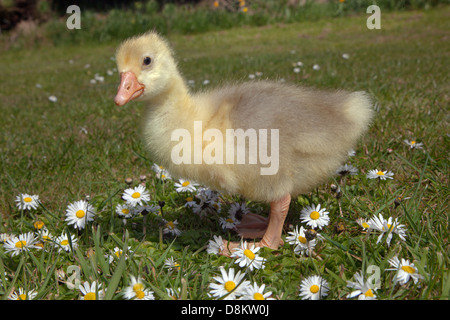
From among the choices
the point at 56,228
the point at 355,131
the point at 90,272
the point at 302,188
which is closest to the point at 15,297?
the point at 90,272

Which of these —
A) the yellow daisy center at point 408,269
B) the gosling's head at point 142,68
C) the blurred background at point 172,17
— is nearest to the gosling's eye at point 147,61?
A: the gosling's head at point 142,68

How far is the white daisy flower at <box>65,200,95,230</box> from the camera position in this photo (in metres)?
2.35

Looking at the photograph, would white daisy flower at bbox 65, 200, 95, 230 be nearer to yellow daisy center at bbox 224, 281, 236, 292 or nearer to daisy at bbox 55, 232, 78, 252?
daisy at bbox 55, 232, 78, 252

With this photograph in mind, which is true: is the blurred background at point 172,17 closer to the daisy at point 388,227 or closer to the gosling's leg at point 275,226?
the gosling's leg at point 275,226

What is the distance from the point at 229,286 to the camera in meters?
1.77

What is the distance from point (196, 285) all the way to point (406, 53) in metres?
6.35

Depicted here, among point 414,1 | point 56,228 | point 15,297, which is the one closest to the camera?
point 15,297

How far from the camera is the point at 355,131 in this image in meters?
2.09

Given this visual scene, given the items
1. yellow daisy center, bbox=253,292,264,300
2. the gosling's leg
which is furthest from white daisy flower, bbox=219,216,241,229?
yellow daisy center, bbox=253,292,264,300

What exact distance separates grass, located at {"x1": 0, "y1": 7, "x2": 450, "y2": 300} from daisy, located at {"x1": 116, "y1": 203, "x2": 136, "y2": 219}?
0.06 metres

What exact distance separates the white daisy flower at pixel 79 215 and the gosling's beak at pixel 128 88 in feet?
2.63

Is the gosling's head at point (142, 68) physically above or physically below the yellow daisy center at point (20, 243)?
above

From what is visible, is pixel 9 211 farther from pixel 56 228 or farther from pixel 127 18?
pixel 127 18

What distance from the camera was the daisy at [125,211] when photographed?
2434 millimetres
